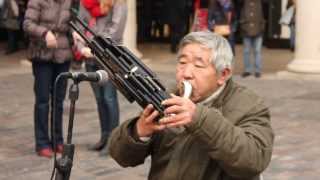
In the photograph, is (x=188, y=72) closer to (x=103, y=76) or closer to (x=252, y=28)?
(x=103, y=76)

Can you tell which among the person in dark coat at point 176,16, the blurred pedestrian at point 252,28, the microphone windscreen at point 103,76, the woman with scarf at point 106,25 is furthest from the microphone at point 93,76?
the person in dark coat at point 176,16

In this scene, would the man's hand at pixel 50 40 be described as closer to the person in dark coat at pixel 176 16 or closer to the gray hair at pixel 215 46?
the gray hair at pixel 215 46

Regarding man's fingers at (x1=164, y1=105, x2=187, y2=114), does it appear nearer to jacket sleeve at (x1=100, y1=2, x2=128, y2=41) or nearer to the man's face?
the man's face

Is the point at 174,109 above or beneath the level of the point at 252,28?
above

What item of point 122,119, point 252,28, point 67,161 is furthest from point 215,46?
point 252,28

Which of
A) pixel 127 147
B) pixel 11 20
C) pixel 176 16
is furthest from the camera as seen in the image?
pixel 176 16

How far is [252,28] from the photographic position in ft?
46.7

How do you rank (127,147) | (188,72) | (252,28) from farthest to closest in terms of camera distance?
(252,28) → (127,147) → (188,72)

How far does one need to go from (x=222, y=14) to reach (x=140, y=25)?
6799 millimetres

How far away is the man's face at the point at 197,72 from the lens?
3012 mm

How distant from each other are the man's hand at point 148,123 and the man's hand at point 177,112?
0.07 metres

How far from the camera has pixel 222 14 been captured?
1509cm

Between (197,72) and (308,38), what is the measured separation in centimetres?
1164

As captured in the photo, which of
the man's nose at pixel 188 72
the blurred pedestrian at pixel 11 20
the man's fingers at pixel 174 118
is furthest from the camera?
the blurred pedestrian at pixel 11 20
